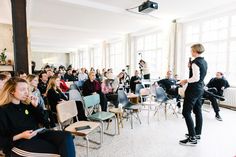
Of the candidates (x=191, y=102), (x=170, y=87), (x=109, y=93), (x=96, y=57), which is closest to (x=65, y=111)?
(x=191, y=102)

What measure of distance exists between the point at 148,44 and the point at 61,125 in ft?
23.3

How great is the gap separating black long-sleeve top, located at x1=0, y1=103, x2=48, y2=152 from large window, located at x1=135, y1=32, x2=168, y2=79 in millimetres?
6254

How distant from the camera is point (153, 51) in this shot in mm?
8680

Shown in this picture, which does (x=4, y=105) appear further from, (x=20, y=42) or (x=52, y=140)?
(x=20, y=42)

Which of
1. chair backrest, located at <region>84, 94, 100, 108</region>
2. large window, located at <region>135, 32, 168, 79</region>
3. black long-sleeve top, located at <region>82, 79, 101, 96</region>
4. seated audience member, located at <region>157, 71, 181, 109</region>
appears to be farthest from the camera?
large window, located at <region>135, 32, 168, 79</region>

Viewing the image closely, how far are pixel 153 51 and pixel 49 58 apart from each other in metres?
14.5

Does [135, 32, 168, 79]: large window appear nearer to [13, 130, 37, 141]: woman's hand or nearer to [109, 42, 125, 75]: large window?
[109, 42, 125, 75]: large window

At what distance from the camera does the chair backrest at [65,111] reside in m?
2.48

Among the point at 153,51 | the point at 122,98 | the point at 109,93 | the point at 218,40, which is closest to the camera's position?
the point at 122,98

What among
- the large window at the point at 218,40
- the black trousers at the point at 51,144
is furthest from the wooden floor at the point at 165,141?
the large window at the point at 218,40

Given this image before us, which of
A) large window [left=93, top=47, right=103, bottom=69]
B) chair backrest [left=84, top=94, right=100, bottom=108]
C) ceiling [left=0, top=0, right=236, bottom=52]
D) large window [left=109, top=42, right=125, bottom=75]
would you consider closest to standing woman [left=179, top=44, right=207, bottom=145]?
chair backrest [left=84, top=94, right=100, bottom=108]

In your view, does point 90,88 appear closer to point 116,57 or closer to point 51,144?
point 51,144

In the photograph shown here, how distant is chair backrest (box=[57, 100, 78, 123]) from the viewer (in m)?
2.48

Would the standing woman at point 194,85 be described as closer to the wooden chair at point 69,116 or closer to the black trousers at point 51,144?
the wooden chair at point 69,116
